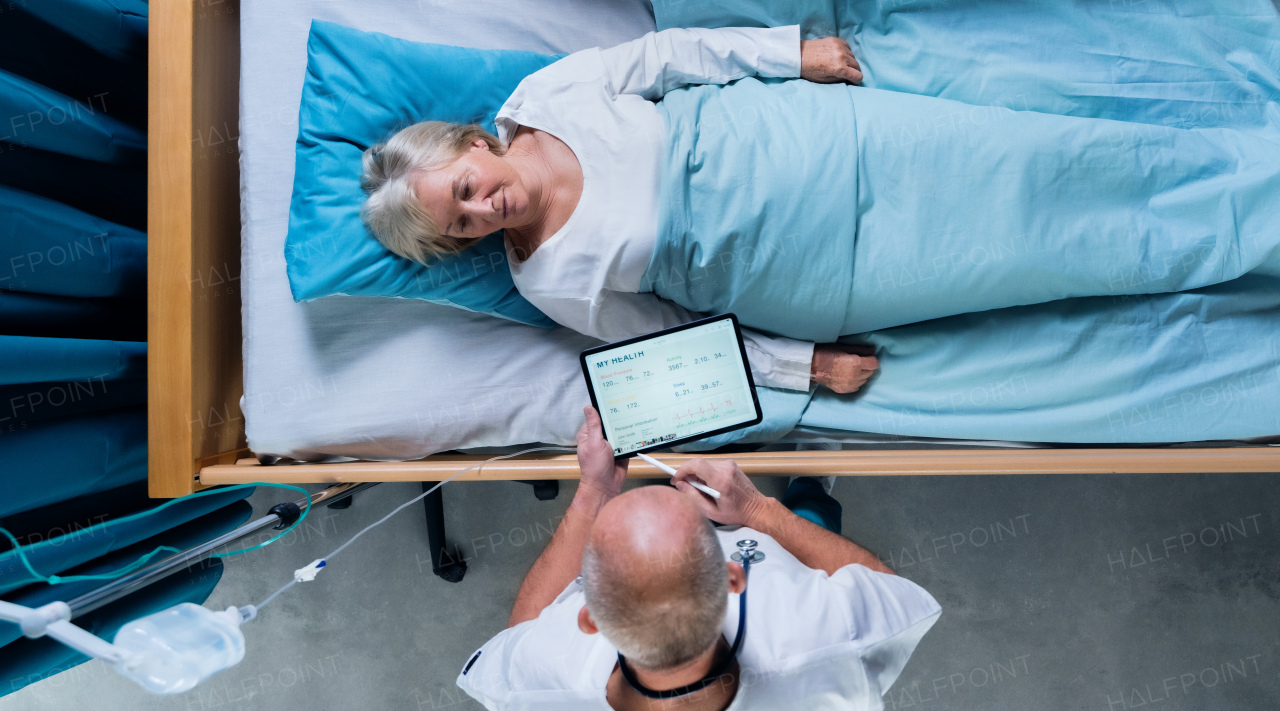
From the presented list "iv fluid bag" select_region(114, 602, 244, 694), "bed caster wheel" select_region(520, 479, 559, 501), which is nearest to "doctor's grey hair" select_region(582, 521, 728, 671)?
"iv fluid bag" select_region(114, 602, 244, 694)

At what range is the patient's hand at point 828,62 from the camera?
3.91ft

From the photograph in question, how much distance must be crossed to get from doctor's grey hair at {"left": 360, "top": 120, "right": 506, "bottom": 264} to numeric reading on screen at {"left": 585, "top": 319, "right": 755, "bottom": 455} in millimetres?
331

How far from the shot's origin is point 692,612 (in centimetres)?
75

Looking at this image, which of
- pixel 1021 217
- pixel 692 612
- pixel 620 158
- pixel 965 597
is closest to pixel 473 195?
pixel 620 158

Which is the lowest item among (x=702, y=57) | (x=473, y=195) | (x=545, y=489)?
(x=545, y=489)

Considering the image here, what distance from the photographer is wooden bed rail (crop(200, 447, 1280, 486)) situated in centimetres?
99

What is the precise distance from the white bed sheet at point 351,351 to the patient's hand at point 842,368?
41 cm

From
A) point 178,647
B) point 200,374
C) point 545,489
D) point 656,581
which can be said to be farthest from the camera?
Answer: point 545,489

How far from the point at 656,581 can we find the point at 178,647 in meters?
0.44

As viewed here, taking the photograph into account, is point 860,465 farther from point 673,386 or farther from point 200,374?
point 200,374

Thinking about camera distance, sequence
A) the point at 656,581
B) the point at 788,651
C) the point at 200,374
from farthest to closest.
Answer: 1. the point at 200,374
2. the point at 788,651
3. the point at 656,581

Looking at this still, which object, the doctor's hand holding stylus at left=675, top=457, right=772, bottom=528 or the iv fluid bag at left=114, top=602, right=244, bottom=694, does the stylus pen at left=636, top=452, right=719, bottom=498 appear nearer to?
the doctor's hand holding stylus at left=675, top=457, right=772, bottom=528

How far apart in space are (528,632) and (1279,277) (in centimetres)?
125

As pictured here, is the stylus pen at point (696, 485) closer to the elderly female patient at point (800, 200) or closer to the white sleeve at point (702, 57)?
the elderly female patient at point (800, 200)
